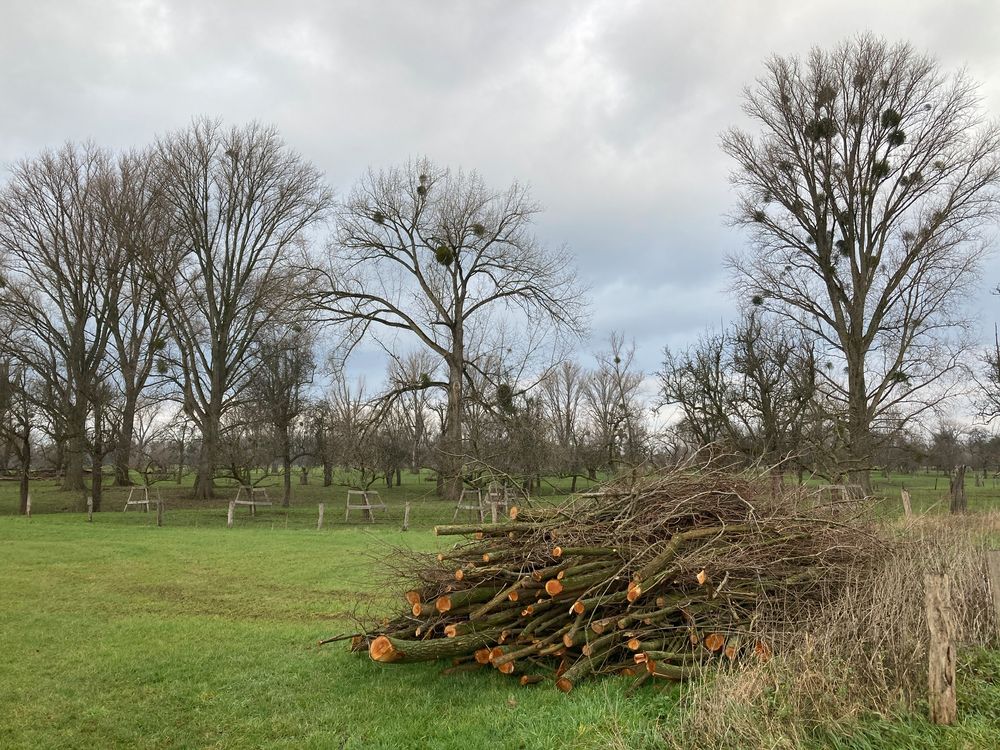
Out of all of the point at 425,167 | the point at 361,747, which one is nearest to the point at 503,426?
the point at 425,167

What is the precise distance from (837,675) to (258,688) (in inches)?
187

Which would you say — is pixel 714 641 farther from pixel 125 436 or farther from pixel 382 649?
pixel 125 436

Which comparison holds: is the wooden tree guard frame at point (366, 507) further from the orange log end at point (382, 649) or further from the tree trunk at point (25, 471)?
the orange log end at point (382, 649)

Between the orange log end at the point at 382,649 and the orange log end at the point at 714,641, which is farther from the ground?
the orange log end at the point at 714,641

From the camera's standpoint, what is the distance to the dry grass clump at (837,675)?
4.00 m

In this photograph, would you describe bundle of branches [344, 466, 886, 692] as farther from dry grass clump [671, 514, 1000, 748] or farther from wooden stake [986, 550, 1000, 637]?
wooden stake [986, 550, 1000, 637]

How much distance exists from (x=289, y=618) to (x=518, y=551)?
14.1ft

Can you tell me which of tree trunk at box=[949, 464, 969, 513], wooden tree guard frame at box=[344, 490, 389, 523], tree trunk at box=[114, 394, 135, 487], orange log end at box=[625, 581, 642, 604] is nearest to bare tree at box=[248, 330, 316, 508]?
tree trunk at box=[114, 394, 135, 487]

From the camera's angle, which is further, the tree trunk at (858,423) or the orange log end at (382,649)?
the tree trunk at (858,423)

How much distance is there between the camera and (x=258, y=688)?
6.22 meters

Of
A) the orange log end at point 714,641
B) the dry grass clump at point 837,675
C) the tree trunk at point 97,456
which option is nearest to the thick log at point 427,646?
the orange log end at point 714,641

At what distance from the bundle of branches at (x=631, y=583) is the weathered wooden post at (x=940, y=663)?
4.08 ft

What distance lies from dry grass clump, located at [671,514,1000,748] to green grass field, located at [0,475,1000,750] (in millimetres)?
179

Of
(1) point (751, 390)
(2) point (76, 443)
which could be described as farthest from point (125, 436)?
(1) point (751, 390)
